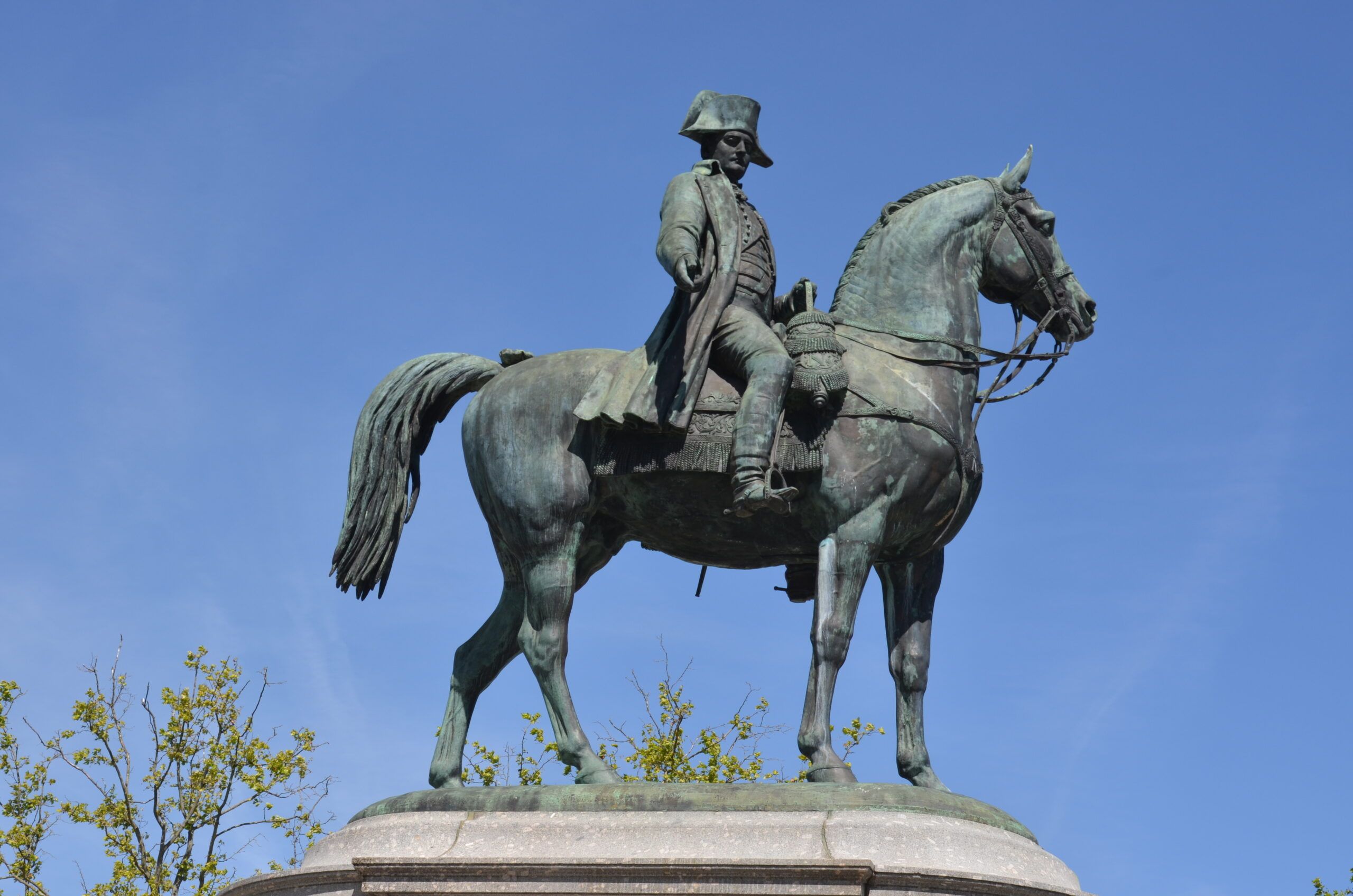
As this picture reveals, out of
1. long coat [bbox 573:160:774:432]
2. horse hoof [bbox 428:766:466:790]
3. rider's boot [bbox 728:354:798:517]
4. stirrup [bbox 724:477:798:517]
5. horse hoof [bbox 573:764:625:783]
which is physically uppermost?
long coat [bbox 573:160:774:432]

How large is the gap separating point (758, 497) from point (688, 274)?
1403mm

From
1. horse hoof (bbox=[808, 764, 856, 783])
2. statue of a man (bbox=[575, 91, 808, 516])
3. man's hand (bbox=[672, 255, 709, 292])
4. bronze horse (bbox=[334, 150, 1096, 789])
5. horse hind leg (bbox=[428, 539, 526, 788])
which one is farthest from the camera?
horse hind leg (bbox=[428, 539, 526, 788])

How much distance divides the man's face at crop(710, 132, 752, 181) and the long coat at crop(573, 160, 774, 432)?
0.28 meters

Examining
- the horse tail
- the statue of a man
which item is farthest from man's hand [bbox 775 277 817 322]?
the horse tail

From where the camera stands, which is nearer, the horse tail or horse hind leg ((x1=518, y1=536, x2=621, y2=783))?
horse hind leg ((x1=518, y1=536, x2=621, y2=783))

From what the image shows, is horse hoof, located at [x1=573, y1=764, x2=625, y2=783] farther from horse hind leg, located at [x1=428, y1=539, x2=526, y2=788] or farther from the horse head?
the horse head

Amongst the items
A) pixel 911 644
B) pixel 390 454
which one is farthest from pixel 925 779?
pixel 390 454

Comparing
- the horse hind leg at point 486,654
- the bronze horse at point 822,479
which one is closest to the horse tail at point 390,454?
the bronze horse at point 822,479

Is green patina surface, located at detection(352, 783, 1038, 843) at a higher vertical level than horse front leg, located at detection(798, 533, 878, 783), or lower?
lower

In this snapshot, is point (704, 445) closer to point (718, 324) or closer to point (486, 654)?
point (718, 324)

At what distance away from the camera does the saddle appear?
1041 centimetres

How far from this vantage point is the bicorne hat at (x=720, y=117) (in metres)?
11.4

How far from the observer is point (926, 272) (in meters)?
11.2

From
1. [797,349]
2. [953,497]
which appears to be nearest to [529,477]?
[797,349]
